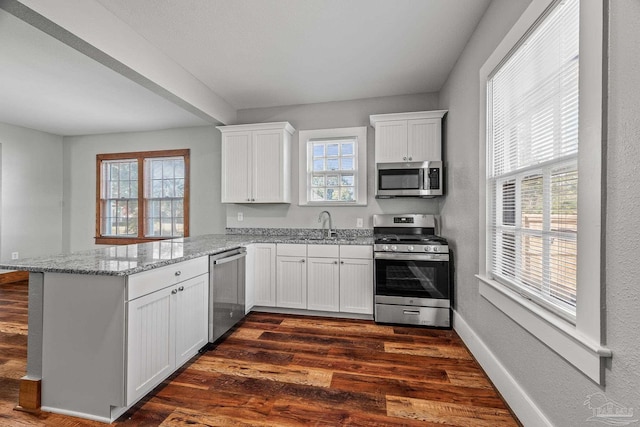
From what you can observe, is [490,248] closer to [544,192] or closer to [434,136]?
[544,192]

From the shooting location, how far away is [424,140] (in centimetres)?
343

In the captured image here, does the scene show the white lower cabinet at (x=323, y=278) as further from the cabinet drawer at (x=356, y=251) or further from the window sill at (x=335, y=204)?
the window sill at (x=335, y=204)

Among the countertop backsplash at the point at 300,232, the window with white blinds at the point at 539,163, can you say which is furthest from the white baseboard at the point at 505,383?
the countertop backsplash at the point at 300,232

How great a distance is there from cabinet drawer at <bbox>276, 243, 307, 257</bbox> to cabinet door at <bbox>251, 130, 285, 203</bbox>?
2.16 feet

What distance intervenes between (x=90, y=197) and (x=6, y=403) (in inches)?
177

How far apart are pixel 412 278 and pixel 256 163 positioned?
2358 mm

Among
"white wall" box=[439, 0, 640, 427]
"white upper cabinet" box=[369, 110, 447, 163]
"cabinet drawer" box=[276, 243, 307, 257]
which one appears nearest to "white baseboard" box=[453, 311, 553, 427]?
"white wall" box=[439, 0, 640, 427]

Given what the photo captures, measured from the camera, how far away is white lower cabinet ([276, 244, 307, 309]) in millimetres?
3379

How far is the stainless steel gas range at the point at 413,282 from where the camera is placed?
301cm

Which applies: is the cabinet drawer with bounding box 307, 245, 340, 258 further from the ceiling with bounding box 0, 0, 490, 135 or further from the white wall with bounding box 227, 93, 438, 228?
the ceiling with bounding box 0, 0, 490, 135

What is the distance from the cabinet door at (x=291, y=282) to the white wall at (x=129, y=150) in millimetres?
1740

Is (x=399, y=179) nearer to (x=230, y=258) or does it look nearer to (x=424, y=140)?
Answer: (x=424, y=140)

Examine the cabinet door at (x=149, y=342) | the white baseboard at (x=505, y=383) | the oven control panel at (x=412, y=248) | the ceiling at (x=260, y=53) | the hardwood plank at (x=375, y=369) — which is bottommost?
the hardwood plank at (x=375, y=369)

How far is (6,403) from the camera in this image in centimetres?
182
